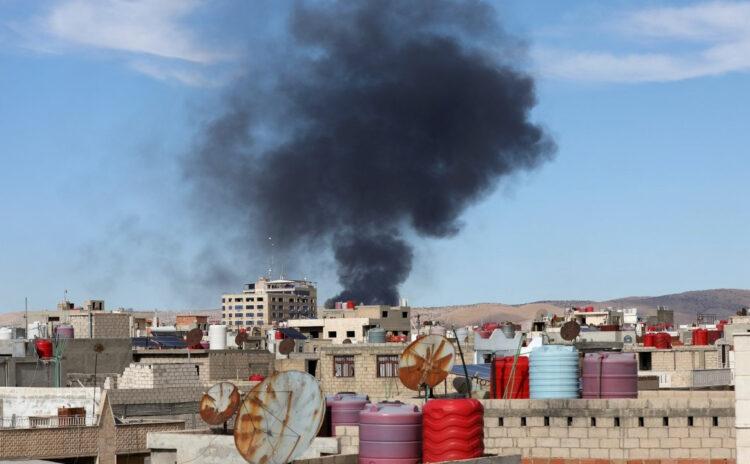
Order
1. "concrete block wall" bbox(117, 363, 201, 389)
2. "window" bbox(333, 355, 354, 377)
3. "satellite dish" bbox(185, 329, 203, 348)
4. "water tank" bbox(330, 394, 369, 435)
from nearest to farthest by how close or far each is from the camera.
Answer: "water tank" bbox(330, 394, 369, 435)
"concrete block wall" bbox(117, 363, 201, 389)
"window" bbox(333, 355, 354, 377)
"satellite dish" bbox(185, 329, 203, 348)

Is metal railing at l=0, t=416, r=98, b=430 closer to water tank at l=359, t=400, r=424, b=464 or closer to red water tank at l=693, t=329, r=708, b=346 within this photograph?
water tank at l=359, t=400, r=424, b=464

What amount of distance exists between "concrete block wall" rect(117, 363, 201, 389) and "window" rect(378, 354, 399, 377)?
1111 centimetres

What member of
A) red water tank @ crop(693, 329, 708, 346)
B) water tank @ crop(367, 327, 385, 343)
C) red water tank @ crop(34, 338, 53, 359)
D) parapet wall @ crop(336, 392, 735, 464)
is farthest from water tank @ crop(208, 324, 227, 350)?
parapet wall @ crop(336, 392, 735, 464)

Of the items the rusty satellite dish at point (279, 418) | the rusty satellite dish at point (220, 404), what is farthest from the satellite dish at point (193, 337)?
the rusty satellite dish at point (279, 418)

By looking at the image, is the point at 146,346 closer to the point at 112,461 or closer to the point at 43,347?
the point at 43,347

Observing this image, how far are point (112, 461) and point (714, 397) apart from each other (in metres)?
27.2

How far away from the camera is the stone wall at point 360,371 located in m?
81.6

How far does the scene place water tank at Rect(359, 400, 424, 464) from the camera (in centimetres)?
3350

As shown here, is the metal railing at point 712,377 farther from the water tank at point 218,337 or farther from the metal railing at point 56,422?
the water tank at point 218,337

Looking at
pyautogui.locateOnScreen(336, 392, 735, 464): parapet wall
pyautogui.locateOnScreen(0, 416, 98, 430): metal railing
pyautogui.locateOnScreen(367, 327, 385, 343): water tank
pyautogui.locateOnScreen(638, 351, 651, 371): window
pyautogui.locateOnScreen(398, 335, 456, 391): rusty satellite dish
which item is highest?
pyautogui.locateOnScreen(367, 327, 385, 343): water tank

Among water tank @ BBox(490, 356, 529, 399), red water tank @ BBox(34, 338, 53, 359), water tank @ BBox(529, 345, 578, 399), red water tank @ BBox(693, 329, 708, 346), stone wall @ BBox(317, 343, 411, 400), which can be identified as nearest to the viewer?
water tank @ BBox(529, 345, 578, 399)

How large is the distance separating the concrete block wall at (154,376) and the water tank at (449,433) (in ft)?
134

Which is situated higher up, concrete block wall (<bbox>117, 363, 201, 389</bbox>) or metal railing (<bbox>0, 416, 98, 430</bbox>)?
concrete block wall (<bbox>117, 363, 201, 389</bbox>)

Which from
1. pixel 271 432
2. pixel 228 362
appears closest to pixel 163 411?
pixel 228 362
